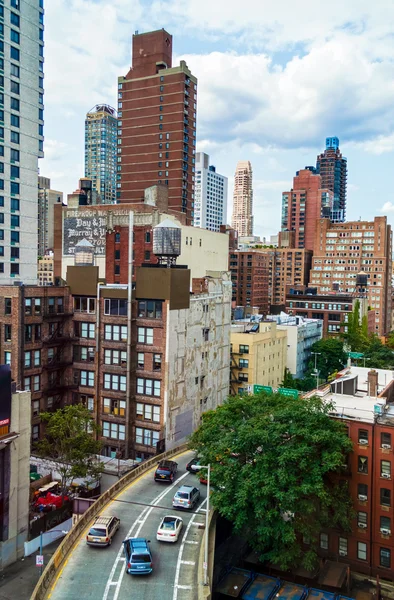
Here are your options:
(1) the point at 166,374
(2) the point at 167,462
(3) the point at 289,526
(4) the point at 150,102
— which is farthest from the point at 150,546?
(4) the point at 150,102

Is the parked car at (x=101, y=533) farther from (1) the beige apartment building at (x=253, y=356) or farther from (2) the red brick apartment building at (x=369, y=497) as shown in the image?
(1) the beige apartment building at (x=253, y=356)

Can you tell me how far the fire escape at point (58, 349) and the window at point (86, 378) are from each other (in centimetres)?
125

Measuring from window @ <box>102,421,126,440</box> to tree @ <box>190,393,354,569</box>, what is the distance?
2174cm

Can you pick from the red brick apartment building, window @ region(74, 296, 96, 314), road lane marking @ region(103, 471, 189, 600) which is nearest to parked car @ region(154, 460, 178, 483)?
road lane marking @ region(103, 471, 189, 600)

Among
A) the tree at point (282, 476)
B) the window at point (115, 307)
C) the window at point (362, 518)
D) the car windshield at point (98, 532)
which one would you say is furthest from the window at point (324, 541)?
the window at point (115, 307)

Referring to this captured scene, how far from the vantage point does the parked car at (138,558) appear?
36281 mm

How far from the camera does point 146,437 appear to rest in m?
67.7

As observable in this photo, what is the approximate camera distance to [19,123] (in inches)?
3307

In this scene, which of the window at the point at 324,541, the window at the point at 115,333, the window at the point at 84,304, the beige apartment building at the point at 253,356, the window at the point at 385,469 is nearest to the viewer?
the window at the point at 385,469

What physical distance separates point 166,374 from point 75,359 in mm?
14855

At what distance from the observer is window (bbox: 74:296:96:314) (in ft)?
238

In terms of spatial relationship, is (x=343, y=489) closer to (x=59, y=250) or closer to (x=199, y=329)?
(x=199, y=329)

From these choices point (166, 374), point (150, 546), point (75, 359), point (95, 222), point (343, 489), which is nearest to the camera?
point (150, 546)

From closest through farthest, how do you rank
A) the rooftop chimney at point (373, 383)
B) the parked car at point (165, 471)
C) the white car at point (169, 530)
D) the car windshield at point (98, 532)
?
the car windshield at point (98, 532) → the white car at point (169, 530) → the parked car at point (165, 471) → the rooftop chimney at point (373, 383)
